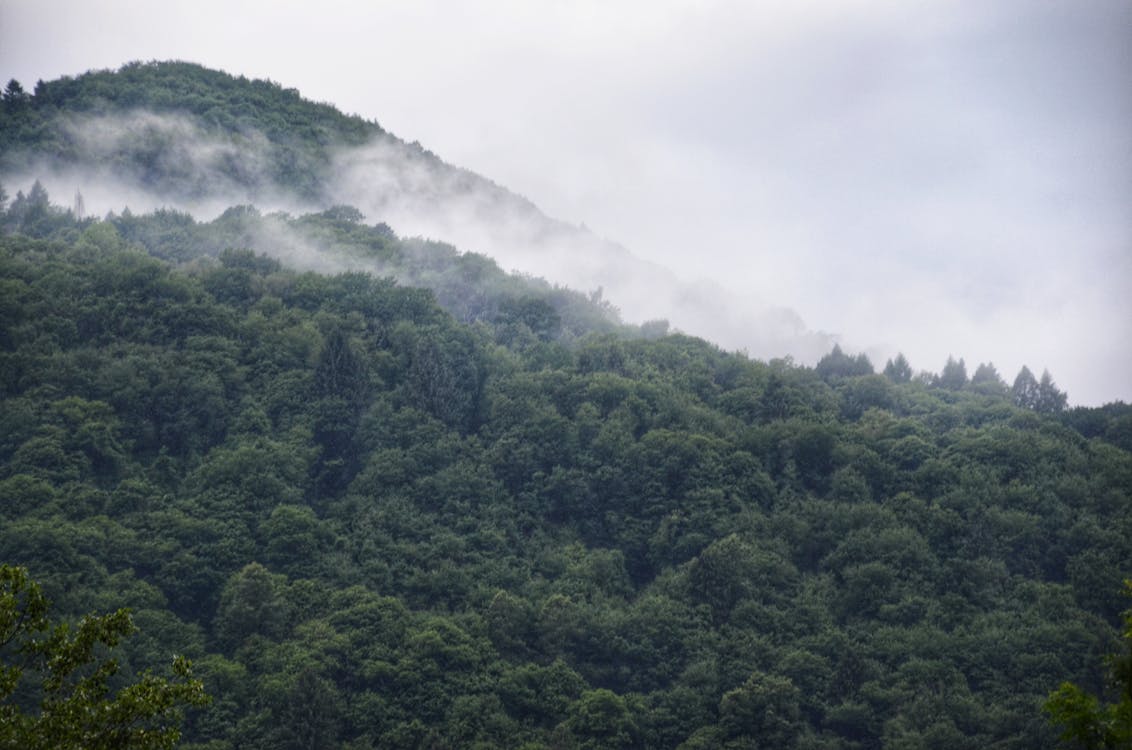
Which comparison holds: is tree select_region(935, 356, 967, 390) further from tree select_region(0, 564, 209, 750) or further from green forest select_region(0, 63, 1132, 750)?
tree select_region(0, 564, 209, 750)

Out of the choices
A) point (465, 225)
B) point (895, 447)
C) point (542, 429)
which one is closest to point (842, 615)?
point (895, 447)

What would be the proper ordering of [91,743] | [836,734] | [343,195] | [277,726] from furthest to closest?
[343,195]
[836,734]
[277,726]
[91,743]

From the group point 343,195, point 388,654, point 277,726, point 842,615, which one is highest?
point 343,195

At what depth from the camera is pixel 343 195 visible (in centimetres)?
11662

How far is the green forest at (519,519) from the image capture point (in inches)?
2092

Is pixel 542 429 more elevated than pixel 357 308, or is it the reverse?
pixel 357 308

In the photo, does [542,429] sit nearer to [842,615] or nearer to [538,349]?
[538,349]

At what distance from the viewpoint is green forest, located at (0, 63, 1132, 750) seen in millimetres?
53125

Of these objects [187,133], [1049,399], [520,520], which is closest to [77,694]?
[520,520]

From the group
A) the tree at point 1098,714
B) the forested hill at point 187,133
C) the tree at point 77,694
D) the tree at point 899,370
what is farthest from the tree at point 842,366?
the tree at point 77,694

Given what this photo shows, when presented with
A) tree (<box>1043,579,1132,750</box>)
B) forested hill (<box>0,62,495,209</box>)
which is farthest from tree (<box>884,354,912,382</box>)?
tree (<box>1043,579,1132,750</box>)

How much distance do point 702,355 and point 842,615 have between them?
28677 mm

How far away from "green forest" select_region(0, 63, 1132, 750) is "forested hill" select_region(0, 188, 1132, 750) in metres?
0.19

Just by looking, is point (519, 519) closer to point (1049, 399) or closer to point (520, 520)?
point (520, 520)
